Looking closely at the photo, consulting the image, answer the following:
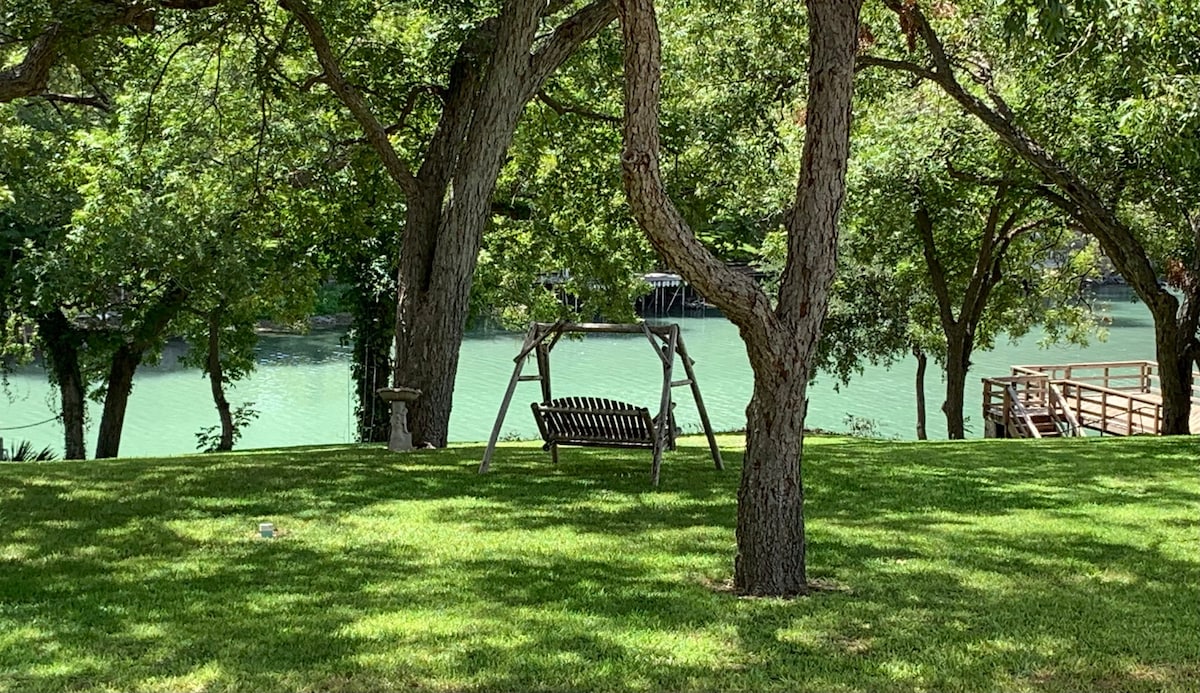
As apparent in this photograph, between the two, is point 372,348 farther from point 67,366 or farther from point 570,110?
point 570,110

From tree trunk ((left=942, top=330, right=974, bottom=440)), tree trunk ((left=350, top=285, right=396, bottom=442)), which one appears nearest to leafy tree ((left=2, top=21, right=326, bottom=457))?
tree trunk ((left=350, top=285, right=396, bottom=442))

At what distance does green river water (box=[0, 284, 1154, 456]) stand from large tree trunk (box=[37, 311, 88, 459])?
263 centimetres

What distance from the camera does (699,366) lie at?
130 ft

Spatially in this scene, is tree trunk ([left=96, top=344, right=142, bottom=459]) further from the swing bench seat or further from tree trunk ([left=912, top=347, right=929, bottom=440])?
tree trunk ([left=912, top=347, right=929, bottom=440])

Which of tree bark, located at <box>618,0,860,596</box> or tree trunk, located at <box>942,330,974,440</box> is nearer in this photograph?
tree bark, located at <box>618,0,860,596</box>

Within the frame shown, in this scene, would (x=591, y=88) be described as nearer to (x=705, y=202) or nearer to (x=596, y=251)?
(x=705, y=202)

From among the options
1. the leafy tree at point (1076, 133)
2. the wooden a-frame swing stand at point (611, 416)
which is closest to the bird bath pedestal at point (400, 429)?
the wooden a-frame swing stand at point (611, 416)

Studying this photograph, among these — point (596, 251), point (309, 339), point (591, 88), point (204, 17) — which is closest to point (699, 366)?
point (309, 339)

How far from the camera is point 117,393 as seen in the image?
20.6m

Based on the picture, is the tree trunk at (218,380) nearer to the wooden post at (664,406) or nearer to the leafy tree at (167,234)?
the leafy tree at (167,234)

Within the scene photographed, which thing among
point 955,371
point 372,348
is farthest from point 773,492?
point 372,348

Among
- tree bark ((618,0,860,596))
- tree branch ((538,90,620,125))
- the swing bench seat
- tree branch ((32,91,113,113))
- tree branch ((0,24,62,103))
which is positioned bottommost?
the swing bench seat

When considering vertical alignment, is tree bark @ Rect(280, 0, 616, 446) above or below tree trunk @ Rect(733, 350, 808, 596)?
above

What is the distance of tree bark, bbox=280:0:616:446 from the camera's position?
10633 mm
